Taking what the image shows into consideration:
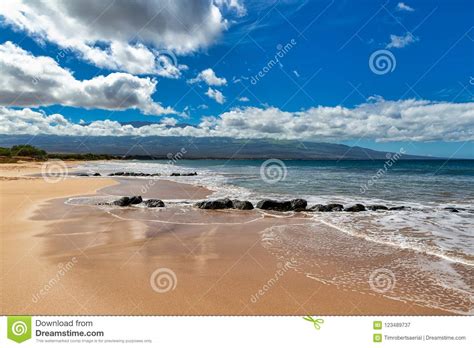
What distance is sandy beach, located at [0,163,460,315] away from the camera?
17.2ft

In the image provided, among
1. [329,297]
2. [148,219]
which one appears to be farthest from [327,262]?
[148,219]

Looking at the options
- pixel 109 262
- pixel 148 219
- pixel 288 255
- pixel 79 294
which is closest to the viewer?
pixel 79 294

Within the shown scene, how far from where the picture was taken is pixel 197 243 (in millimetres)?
9180

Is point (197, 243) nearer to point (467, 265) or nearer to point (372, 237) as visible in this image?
point (372, 237)

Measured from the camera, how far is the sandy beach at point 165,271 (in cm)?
525

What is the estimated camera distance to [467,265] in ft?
24.9

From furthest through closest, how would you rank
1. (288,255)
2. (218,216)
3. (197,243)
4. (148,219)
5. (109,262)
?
→ (218,216) < (148,219) < (197,243) < (288,255) < (109,262)

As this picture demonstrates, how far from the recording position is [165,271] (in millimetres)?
6797
